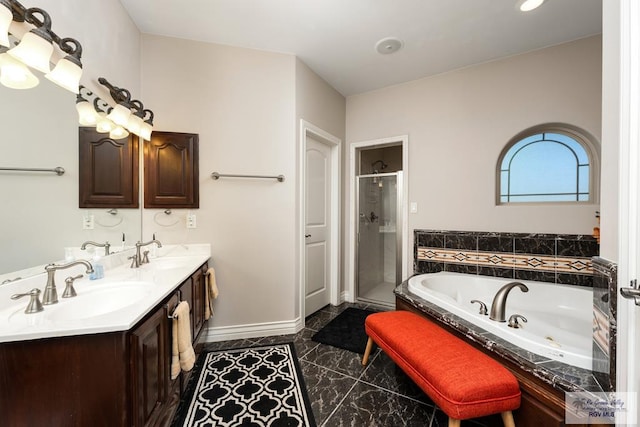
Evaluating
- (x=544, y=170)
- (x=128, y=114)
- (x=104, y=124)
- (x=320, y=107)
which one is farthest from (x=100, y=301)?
(x=544, y=170)

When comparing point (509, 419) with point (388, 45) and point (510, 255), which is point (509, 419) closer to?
point (510, 255)

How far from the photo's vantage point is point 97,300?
1208 mm

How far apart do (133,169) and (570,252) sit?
146 inches

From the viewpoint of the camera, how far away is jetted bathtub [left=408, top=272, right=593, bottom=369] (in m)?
1.57

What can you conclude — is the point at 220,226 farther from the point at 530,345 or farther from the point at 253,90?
the point at 530,345

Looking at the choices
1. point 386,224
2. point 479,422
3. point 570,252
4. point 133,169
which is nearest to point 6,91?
point 133,169

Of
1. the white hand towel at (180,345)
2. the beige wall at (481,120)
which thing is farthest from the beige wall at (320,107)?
the white hand towel at (180,345)

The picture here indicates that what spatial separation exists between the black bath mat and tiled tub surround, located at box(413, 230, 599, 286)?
2.86ft

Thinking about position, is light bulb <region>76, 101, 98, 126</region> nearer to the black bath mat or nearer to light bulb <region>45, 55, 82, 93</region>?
light bulb <region>45, 55, 82, 93</region>

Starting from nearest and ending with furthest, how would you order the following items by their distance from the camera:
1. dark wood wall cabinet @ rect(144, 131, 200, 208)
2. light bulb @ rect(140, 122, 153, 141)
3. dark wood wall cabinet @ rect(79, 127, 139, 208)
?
dark wood wall cabinet @ rect(79, 127, 139, 208)
light bulb @ rect(140, 122, 153, 141)
dark wood wall cabinet @ rect(144, 131, 200, 208)

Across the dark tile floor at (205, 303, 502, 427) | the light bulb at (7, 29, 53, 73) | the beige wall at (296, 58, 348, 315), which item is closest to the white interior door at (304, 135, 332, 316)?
the beige wall at (296, 58, 348, 315)

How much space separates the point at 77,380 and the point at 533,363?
5.98 ft

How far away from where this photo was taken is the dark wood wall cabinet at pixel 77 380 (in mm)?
781

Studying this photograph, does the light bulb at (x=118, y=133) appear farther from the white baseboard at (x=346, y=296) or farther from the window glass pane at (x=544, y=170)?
the window glass pane at (x=544, y=170)
